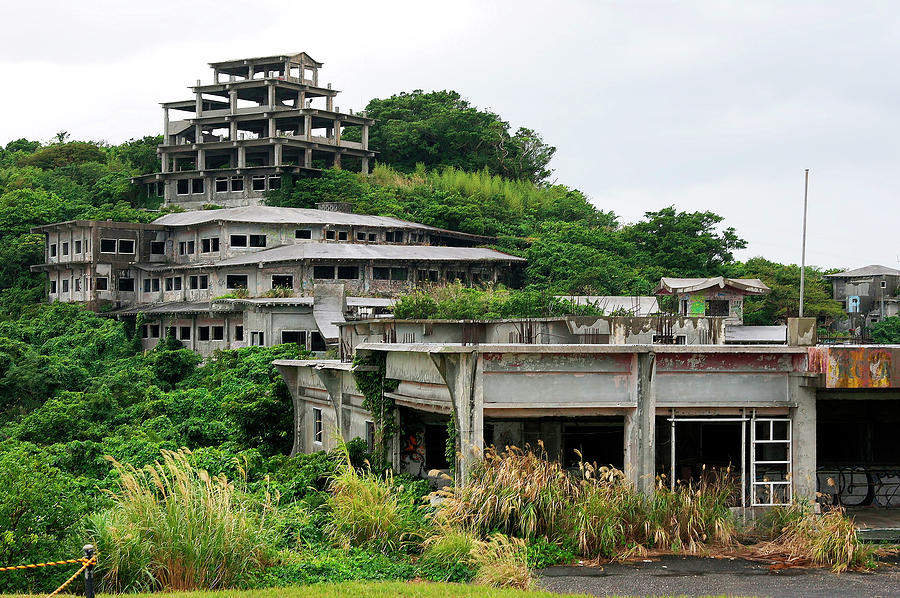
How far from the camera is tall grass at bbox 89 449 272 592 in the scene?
45.8 feet

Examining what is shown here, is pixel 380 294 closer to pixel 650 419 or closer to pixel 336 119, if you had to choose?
pixel 336 119

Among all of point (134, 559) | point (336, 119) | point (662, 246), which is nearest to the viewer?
point (134, 559)

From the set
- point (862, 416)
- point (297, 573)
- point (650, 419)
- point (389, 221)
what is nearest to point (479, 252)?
point (389, 221)

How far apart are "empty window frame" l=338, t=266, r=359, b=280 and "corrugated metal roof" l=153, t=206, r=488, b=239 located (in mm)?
5389

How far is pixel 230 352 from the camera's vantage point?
44594mm

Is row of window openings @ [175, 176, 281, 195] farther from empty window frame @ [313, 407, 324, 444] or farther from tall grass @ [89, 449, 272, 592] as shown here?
tall grass @ [89, 449, 272, 592]

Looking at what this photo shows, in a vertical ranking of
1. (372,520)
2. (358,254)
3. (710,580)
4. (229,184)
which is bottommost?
(710,580)

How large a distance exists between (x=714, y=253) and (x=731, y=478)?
43.5 meters

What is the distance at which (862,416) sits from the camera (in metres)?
23.6

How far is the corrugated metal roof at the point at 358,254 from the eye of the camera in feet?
160

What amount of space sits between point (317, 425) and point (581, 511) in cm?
1363

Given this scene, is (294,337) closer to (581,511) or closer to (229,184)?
(229,184)

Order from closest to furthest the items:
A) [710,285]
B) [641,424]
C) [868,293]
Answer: [641,424], [710,285], [868,293]

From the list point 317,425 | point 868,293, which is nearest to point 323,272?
point 317,425
